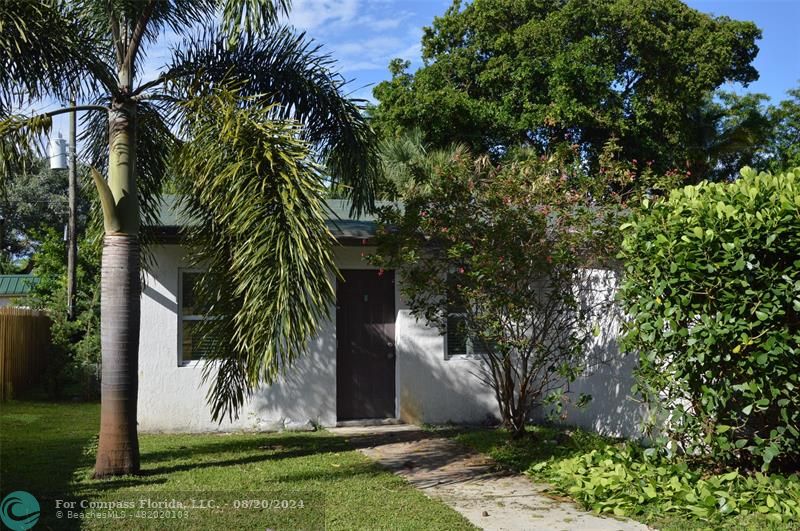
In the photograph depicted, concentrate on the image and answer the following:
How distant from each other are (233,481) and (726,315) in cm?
481

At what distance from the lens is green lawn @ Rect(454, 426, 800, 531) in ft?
19.1

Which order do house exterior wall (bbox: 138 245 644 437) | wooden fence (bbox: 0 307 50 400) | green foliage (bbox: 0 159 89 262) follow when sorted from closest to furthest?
house exterior wall (bbox: 138 245 644 437) → wooden fence (bbox: 0 307 50 400) → green foliage (bbox: 0 159 89 262)

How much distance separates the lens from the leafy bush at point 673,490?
605 cm

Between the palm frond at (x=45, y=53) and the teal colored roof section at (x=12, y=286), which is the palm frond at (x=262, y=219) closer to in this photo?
the palm frond at (x=45, y=53)

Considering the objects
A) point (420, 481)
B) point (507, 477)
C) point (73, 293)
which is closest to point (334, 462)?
point (420, 481)

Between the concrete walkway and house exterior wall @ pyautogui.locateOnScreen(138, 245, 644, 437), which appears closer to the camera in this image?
the concrete walkway

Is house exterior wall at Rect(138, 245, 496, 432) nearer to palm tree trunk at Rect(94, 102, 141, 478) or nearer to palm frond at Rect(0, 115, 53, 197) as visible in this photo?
palm tree trunk at Rect(94, 102, 141, 478)

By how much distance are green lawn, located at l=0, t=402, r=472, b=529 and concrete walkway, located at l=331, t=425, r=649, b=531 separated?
265mm

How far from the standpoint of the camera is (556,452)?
27.7 feet

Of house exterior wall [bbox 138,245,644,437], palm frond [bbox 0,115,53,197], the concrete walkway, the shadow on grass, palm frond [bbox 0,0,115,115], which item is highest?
palm frond [bbox 0,0,115,115]

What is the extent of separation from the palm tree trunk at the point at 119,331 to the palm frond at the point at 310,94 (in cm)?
185

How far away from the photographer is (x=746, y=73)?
25.0 m

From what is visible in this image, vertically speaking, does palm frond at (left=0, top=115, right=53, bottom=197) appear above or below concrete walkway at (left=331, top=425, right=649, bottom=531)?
above

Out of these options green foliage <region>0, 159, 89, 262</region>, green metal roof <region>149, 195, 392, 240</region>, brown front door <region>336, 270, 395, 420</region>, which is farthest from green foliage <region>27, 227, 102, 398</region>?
green foliage <region>0, 159, 89, 262</region>
